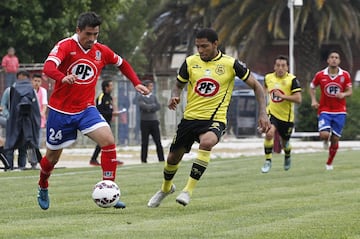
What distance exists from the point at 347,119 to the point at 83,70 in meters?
27.8

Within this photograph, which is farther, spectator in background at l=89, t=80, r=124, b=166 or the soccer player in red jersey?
spectator in background at l=89, t=80, r=124, b=166

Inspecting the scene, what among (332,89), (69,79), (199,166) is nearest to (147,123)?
(332,89)

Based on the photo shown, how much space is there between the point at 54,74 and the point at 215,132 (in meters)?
2.15

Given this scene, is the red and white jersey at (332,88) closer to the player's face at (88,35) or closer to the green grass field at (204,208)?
the green grass field at (204,208)

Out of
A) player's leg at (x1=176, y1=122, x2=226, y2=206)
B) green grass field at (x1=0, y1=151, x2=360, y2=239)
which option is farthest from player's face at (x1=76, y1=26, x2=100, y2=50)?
green grass field at (x1=0, y1=151, x2=360, y2=239)

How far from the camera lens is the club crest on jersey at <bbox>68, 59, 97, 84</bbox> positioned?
12234 millimetres

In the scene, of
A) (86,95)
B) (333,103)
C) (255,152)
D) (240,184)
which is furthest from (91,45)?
(255,152)

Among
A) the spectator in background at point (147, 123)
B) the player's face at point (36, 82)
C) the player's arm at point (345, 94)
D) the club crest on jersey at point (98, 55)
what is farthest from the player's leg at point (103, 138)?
the spectator in background at point (147, 123)

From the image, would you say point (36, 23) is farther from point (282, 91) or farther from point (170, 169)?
point (170, 169)

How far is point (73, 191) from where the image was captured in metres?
15.9

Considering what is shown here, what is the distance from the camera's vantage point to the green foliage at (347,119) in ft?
128

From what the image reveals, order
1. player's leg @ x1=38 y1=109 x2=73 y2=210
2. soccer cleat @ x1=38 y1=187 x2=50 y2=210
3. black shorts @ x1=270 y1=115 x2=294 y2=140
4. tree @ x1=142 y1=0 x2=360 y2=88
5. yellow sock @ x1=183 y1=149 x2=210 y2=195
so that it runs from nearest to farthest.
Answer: player's leg @ x1=38 y1=109 x2=73 y2=210 < soccer cleat @ x1=38 y1=187 x2=50 y2=210 < yellow sock @ x1=183 y1=149 x2=210 y2=195 < black shorts @ x1=270 y1=115 x2=294 y2=140 < tree @ x1=142 y1=0 x2=360 y2=88

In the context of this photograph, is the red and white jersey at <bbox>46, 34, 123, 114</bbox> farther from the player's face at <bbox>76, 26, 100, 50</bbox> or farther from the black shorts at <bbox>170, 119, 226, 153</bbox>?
the black shorts at <bbox>170, 119, 226, 153</bbox>

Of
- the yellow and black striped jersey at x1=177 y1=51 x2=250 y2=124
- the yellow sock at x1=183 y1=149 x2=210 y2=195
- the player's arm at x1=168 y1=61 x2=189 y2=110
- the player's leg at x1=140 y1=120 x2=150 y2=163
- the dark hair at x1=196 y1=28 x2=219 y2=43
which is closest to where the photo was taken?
the yellow sock at x1=183 y1=149 x2=210 y2=195
